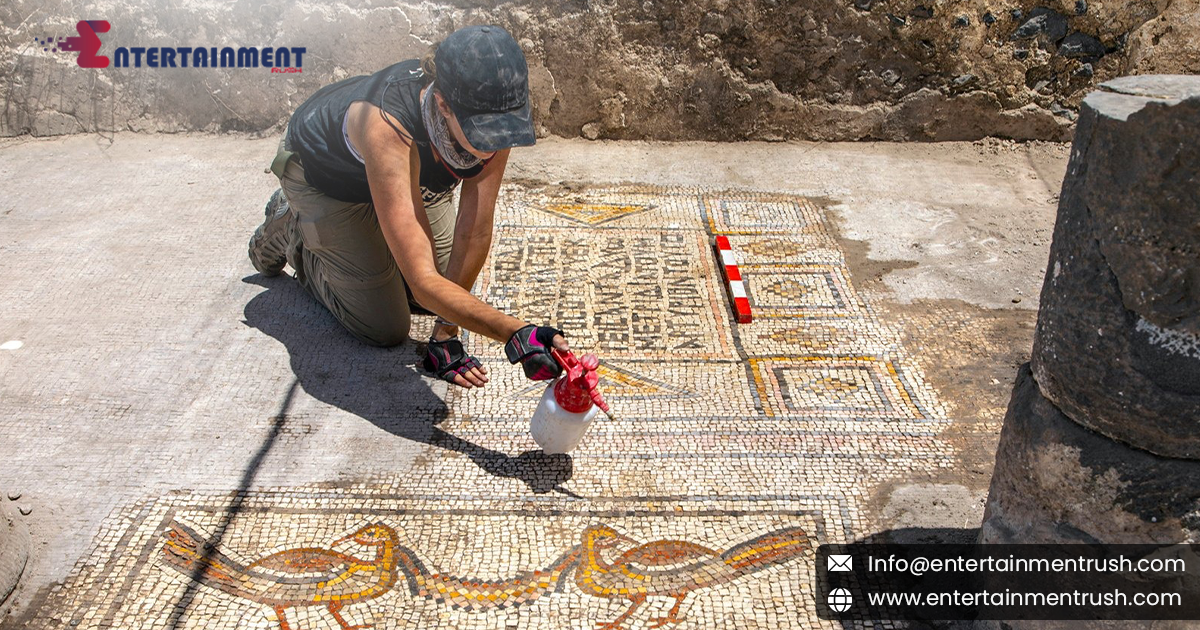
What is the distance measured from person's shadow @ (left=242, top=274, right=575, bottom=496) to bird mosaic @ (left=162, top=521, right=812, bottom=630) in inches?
13.3

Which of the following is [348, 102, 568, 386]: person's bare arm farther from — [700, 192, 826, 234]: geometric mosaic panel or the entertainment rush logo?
the entertainment rush logo

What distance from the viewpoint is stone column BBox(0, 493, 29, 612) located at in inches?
86.4

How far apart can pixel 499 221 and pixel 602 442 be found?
1.65m

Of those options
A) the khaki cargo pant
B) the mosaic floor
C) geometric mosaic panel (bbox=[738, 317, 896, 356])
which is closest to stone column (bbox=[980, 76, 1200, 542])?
the mosaic floor

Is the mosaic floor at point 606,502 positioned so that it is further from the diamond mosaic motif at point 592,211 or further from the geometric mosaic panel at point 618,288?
the diamond mosaic motif at point 592,211

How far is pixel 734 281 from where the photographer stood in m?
3.75

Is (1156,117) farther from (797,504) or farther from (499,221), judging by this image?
(499,221)

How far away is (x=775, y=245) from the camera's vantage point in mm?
4102

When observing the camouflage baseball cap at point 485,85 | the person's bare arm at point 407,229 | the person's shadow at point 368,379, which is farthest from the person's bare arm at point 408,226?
the person's shadow at point 368,379

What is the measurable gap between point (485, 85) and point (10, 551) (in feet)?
5.14

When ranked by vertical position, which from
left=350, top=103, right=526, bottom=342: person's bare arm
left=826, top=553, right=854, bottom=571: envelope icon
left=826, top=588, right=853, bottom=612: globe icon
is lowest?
left=826, top=553, right=854, bottom=571: envelope icon

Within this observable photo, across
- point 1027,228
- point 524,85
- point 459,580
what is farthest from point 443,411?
point 1027,228

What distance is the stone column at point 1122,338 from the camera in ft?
5.28

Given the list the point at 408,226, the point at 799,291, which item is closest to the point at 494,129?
the point at 408,226
